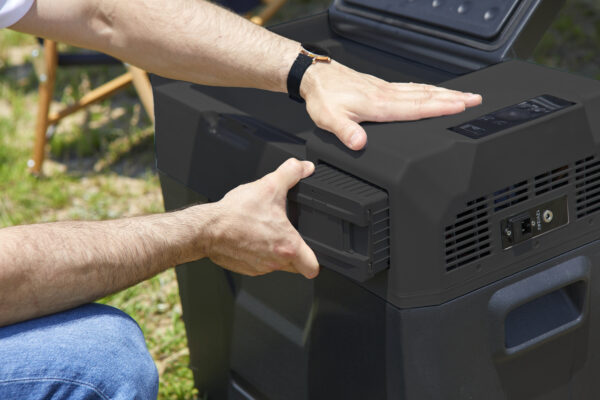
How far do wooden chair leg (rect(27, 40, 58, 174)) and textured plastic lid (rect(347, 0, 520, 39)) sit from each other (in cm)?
188

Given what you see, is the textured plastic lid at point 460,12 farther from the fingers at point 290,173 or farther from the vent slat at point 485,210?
the fingers at point 290,173

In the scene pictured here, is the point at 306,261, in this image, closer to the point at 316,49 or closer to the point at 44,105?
the point at 316,49

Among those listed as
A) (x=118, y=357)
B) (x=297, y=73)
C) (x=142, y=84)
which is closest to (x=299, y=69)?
(x=297, y=73)

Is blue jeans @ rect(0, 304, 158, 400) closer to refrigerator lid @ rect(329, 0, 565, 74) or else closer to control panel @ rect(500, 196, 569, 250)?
control panel @ rect(500, 196, 569, 250)

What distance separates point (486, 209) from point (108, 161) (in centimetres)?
232

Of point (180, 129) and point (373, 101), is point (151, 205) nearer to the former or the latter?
point (180, 129)

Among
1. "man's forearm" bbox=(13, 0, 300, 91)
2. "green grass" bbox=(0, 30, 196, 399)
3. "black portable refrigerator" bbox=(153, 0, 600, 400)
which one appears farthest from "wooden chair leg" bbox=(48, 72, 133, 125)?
"black portable refrigerator" bbox=(153, 0, 600, 400)

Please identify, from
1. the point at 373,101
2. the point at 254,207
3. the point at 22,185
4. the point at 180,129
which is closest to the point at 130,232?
the point at 254,207

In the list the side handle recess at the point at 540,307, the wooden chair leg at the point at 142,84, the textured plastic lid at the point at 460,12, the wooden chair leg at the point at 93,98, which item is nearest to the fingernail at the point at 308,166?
the side handle recess at the point at 540,307

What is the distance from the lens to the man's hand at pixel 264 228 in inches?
46.8

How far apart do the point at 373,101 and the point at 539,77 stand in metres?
0.32

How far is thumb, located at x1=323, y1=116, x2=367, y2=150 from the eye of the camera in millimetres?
1130

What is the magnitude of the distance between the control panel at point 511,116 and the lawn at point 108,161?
114 centimetres

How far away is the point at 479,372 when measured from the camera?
1190mm
